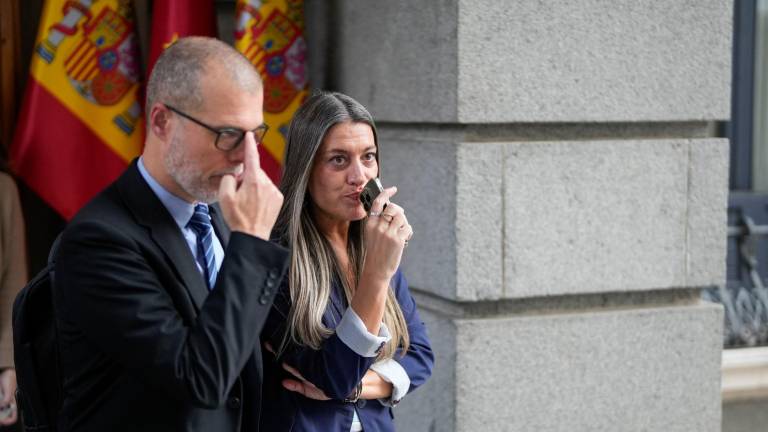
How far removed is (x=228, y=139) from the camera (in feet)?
7.86

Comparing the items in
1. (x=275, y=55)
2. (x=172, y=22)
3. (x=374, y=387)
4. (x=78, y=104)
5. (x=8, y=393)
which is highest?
(x=172, y=22)

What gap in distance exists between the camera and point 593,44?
4.59 m

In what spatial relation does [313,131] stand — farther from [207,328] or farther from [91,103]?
[91,103]

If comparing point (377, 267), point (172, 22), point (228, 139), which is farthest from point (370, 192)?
point (172, 22)

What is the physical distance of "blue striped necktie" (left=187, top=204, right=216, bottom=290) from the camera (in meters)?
2.58

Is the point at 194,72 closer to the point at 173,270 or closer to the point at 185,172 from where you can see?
the point at 185,172

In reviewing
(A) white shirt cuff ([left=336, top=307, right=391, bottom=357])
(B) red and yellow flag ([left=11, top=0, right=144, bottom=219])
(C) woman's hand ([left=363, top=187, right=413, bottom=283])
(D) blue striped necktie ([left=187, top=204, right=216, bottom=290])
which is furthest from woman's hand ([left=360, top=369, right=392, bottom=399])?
(B) red and yellow flag ([left=11, top=0, right=144, bottom=219])

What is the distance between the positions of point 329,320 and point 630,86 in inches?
84.1

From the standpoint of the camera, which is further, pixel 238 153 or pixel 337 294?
pixel 337 294

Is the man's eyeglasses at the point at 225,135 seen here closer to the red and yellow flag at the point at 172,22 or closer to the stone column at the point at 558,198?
the stone column at the point at 558,198

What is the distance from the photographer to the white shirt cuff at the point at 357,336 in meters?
2.90

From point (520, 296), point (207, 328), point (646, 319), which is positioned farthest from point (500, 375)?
point (207, 328)

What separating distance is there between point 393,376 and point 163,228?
972mm

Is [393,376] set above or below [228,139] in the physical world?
below
